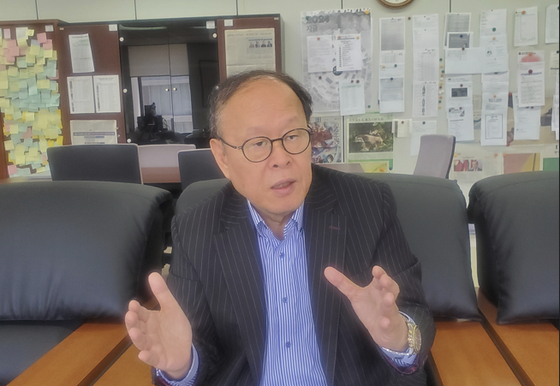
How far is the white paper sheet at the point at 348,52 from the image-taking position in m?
3.32

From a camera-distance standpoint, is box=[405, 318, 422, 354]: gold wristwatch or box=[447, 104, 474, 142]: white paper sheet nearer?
box=[405, 318, 422, 354]: gold wristwatch

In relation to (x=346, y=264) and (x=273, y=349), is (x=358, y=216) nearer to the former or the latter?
(x=346, y=264)

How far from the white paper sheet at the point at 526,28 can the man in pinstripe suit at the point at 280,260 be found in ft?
9.51

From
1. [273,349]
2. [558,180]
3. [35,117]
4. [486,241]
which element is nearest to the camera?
[558,180]

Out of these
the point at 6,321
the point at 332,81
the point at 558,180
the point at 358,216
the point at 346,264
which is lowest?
the point at 6,321

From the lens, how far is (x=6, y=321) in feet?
4.23

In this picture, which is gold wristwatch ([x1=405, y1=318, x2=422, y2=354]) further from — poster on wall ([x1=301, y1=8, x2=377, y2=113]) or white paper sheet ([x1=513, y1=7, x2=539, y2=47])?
white paper sheet ([x1=513, y1=7, x2=539, y2=47])

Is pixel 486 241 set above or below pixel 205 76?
below

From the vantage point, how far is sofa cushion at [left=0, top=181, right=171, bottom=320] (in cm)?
119

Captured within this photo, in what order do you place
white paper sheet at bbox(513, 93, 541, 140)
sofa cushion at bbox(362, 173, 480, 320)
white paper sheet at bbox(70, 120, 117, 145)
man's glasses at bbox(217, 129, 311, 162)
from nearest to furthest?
man's glasses at bbox(217, 129, 311, 162) → sofa cushion at bbox(362, 173, 480, 320) → white paper sheet at bbox(513, 93, 541, 140) → white paper sheet at bbox(70, 120, 117, 145)

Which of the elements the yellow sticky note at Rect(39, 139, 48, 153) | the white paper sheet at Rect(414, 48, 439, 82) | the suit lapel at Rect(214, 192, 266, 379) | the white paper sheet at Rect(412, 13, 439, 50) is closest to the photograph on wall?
the white paper sheet at Rect(414, 48, 439, 82)

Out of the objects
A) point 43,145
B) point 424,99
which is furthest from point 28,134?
point 424,99

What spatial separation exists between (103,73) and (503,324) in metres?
3.45

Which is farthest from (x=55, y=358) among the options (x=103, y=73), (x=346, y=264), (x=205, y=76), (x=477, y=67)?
(x=477, y=67)
